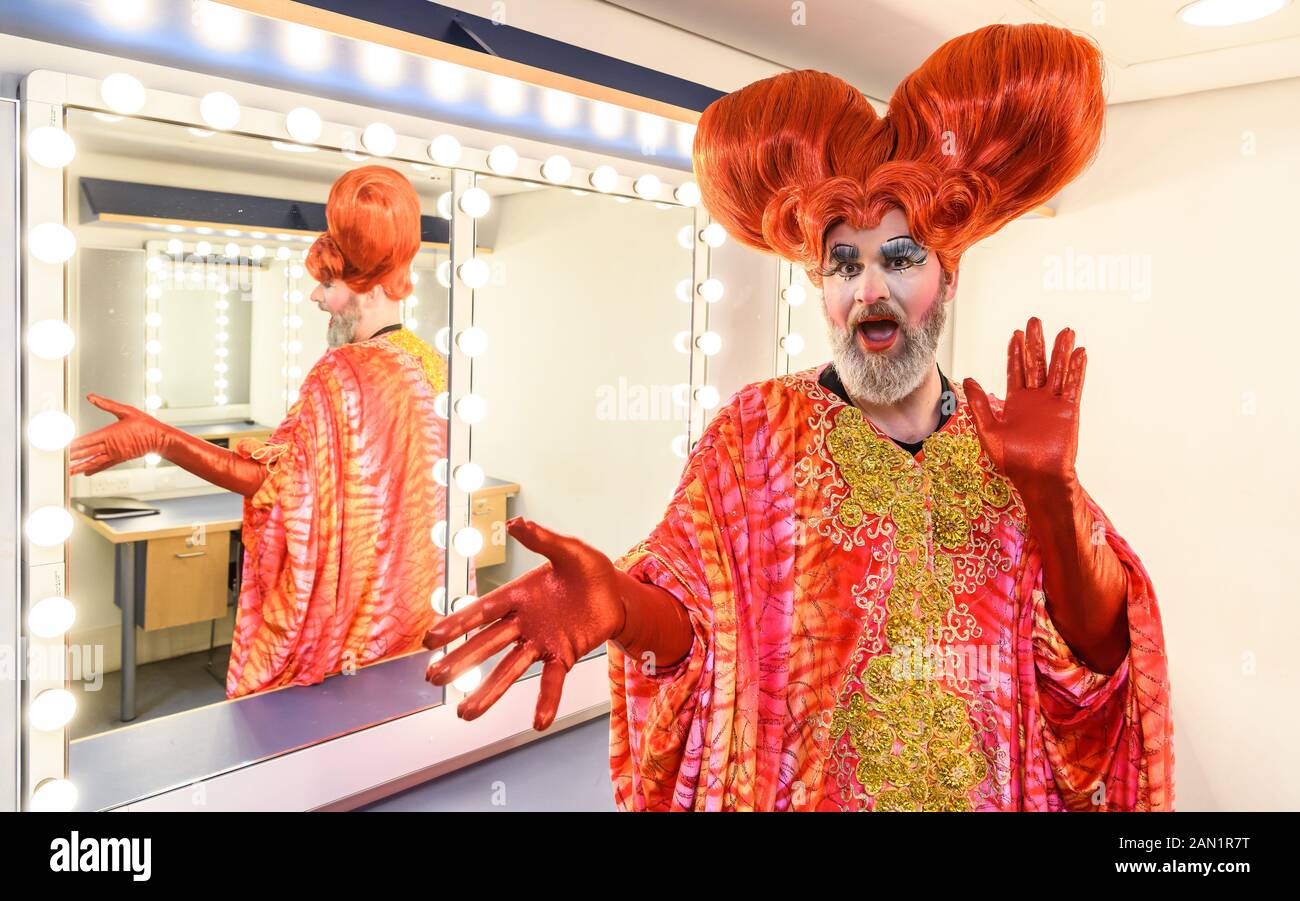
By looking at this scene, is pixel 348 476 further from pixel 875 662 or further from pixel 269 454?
pixel 875 662

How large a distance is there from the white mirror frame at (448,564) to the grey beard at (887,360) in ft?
2.03

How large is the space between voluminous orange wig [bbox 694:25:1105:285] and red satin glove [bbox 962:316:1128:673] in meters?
0.18

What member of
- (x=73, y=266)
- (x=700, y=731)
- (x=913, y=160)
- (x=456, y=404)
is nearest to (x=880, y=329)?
(x=913, y=160)

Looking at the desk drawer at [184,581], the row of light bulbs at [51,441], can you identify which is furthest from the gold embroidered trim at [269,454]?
the row of light bulbs at [51,441]

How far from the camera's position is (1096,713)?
3.30 feet

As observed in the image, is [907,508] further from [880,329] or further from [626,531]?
[626,531]

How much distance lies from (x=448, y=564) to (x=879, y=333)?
0.77m

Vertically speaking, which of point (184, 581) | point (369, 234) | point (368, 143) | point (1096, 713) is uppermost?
point (368, 143)

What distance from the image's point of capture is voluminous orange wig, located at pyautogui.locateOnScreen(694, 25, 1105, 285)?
3.10ft

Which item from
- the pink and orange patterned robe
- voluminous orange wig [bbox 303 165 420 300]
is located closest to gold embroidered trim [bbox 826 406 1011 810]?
the pink and orange patterned robe

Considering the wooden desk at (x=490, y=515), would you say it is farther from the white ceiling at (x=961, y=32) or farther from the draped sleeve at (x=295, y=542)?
the white ceiling at (x=961, y=32)

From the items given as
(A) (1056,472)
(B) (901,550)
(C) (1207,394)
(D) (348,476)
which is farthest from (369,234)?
(C) (1207,394)

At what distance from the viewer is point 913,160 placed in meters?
0.99
